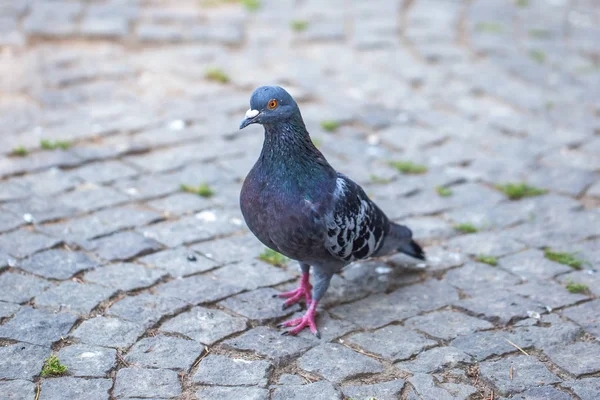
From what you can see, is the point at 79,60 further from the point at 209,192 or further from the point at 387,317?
the point at 387,317

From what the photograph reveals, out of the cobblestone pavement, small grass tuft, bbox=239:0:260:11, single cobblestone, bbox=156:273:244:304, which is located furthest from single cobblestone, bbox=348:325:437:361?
small grass tuft, bbox=239:0:260:11

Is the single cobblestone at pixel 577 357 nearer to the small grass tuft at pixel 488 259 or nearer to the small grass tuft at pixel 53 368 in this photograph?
the small grass tuft at pixel 488 259

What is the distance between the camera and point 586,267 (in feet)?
15.6

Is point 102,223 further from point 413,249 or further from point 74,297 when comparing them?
point 413,249

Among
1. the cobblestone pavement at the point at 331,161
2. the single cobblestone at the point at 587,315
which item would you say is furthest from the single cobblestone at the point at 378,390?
the single cobblestone at the point at 587,315

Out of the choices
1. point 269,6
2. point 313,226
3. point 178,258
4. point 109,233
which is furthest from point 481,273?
point 269,6

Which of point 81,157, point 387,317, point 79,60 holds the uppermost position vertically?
point 79,60

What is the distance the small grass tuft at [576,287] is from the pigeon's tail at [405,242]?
86cm

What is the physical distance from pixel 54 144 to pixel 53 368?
8.93 feet

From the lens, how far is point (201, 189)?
5449 millimetres

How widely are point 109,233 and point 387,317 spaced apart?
185 cm

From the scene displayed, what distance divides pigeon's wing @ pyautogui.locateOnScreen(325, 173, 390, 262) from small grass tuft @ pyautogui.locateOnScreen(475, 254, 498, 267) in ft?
2.67

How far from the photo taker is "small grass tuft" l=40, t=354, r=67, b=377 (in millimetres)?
3561

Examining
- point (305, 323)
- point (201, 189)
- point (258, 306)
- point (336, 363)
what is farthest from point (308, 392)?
point (201, 189)
